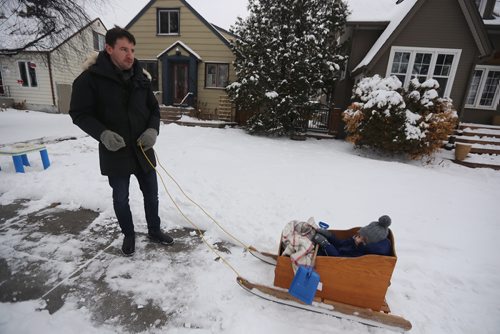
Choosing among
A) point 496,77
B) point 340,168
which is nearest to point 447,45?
point 496,77

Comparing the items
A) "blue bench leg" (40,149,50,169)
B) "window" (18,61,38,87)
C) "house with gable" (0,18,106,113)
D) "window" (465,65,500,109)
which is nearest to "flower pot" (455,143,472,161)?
"window" (465,65,500,109)

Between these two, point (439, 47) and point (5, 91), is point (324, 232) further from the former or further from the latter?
point (5, 91)

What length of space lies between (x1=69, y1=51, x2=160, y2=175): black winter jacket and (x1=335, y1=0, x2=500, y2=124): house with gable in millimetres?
9290

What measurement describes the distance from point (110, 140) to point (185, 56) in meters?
13.3

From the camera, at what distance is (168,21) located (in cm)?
1395

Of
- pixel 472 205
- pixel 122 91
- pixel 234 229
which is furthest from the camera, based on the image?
pixel 472 205

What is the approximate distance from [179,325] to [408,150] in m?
7.95

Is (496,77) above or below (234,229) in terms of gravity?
above

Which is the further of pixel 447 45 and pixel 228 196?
pixel 447 45

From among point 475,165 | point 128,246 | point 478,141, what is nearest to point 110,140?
point 128,246

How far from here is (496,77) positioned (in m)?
10.7

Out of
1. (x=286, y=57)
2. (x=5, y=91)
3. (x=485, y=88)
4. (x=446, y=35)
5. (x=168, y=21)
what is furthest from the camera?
(x=5, y=91)

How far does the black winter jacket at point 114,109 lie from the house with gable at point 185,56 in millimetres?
11201

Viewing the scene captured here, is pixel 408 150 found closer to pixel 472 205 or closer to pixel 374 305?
pixel 472 205
